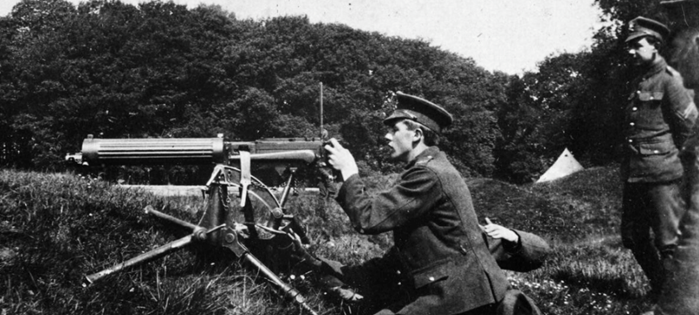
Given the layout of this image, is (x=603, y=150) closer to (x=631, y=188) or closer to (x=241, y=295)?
(x=631, y=188)

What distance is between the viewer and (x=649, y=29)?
5266 mm

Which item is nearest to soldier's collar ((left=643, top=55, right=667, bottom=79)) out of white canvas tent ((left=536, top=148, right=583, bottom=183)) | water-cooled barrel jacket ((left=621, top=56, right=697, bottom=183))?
water-cooled barrel jacket ((left=621, top=56, right=697, bottom=183))

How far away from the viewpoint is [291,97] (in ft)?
117

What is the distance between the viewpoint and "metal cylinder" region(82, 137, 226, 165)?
4.14 m

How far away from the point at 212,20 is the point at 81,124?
385 inches

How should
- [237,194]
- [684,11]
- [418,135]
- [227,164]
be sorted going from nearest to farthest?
1. [418,135]
2. [227,164]
3. [684,11]
4. [237,194]

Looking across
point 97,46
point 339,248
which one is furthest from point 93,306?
point 97,46

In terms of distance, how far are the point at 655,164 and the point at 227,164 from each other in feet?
12.5

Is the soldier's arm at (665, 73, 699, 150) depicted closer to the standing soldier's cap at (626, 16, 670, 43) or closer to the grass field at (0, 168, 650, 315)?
the standing soldier's cap at (626, 16, 670, 43)

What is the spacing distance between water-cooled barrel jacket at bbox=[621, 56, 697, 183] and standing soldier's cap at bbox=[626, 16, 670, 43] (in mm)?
224

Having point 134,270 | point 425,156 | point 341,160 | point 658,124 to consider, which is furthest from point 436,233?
point 658,124

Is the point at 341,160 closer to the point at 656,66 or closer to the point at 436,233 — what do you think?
the point at 436,233

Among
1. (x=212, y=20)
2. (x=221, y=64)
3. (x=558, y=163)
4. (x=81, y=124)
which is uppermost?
(x=212, y=20)

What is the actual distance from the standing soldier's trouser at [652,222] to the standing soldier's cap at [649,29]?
1.37 meters
